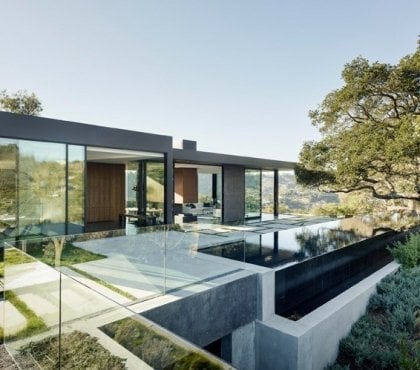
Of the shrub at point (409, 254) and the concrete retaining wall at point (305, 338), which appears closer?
the concrete retaining wall at point (305, 338)

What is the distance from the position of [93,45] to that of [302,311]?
47.4 feet

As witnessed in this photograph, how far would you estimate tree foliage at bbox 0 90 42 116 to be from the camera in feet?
77.9

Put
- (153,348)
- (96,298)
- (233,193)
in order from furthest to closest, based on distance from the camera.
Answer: (233,193)
(96,298)
(153,348)

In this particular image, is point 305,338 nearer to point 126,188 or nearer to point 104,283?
point 104,283

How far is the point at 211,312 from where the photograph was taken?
448 cm

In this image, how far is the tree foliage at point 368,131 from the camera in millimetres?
10742

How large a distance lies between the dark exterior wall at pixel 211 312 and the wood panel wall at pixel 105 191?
10.9m

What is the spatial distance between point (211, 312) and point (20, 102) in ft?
85.6

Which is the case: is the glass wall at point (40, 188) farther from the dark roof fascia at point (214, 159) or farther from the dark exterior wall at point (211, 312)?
the dark exterior wall at point (211, 312)

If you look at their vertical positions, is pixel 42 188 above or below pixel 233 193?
above

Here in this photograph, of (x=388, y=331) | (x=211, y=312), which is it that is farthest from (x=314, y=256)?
(x=211, y=312)

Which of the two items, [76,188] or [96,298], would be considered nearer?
[96,298]

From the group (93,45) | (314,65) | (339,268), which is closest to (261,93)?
(314,65)

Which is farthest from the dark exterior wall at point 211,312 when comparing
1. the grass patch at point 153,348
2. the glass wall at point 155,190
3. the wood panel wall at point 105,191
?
the wood panel wall at point 105,191
